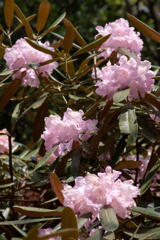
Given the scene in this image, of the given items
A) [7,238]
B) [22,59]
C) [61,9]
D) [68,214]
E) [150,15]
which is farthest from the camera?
[150,15]

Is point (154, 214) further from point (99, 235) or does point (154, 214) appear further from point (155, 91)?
point (155, 91)

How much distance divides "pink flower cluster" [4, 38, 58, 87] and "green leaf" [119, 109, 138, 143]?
29 centimetres

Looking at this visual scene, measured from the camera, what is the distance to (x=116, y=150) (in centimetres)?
163

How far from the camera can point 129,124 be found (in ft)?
4.65

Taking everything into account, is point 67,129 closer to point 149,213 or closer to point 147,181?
point 147,181

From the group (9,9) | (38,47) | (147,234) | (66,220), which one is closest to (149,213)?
(147,234)

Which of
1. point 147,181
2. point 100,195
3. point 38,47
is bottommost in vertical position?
point 147,181

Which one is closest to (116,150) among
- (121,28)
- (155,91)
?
(155,91)

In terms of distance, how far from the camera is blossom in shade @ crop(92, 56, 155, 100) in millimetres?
1447

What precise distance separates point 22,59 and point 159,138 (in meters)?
0.41

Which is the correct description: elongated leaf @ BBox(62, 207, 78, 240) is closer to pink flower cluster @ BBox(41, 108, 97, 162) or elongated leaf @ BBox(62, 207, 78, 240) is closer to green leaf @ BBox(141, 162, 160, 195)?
green leaf @ BBox(141, 162, 160, 195)

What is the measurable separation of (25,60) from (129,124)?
0.37 metres

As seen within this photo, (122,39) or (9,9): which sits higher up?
(9,9)

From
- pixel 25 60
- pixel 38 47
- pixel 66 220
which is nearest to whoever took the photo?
pixel 66 220
